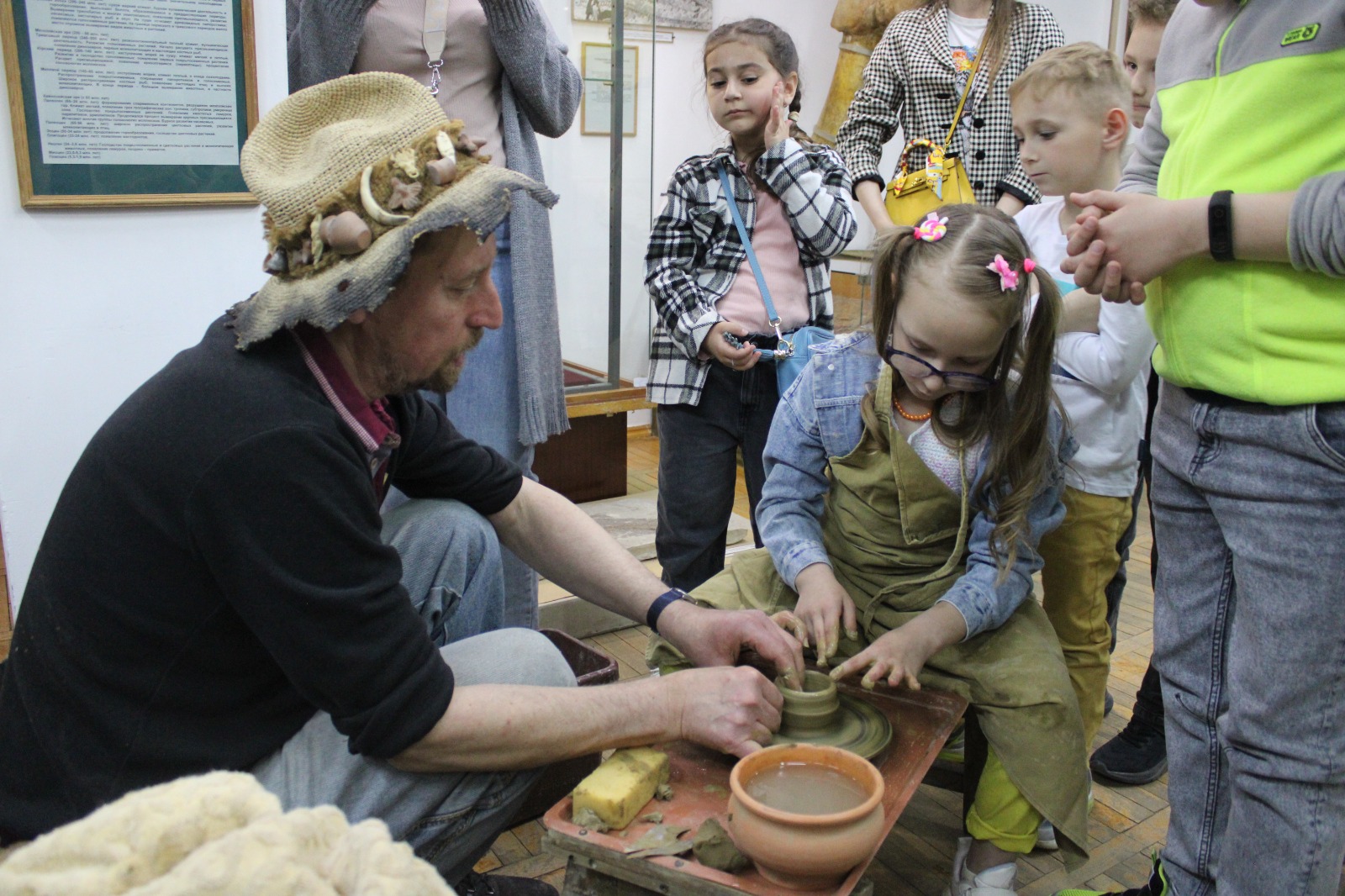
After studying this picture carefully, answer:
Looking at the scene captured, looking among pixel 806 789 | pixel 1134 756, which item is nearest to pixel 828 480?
pixel 806 789

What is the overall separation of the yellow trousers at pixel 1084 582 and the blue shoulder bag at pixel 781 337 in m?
→ 0.71

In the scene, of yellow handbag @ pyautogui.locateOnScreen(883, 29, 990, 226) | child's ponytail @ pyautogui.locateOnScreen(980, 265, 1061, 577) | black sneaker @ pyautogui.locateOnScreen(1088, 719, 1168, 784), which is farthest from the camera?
yellow handbag @ pyautogui.locateOnScreen(883, 29, 990, 226)

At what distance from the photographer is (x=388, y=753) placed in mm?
1384

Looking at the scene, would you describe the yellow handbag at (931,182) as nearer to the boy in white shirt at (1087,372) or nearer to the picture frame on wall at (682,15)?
the boy in white shirt at (1087,372)

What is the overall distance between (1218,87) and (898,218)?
1.65m

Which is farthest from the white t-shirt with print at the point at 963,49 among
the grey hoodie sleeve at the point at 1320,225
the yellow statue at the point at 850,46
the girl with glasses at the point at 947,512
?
the yellow statue at the point at 850,46

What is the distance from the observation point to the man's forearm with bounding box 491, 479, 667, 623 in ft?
6.57

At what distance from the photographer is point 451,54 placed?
8.01 feet

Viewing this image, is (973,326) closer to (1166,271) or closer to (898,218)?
(1166,271)

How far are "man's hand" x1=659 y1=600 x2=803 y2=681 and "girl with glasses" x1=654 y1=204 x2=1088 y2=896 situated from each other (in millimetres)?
95

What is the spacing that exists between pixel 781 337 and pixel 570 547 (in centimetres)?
92

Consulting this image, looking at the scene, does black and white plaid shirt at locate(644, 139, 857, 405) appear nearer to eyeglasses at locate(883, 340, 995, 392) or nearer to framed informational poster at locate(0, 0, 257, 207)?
eyeglasses at locate(883, 340, 995, 392)

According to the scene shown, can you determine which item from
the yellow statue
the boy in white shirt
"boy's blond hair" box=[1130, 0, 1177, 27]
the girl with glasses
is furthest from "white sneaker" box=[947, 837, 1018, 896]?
the yellow statue

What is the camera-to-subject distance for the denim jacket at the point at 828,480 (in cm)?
196
